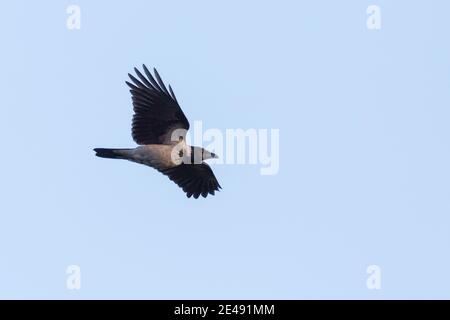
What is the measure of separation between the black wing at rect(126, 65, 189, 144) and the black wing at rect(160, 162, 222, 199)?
107cm

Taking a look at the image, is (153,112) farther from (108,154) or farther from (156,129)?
(108,154)

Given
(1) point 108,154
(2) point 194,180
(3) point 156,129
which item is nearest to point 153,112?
(3) point 156,129

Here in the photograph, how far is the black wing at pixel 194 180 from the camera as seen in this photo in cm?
2073

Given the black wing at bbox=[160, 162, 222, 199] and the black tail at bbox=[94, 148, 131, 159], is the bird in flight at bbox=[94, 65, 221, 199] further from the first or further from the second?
the black wing at bbox=[160, 162, 222, 199]

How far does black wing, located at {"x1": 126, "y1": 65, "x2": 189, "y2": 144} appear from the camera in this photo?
19656 mm

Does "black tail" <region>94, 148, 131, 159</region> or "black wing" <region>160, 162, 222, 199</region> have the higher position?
"black tail" <region>94, 148, 131, 159</region>

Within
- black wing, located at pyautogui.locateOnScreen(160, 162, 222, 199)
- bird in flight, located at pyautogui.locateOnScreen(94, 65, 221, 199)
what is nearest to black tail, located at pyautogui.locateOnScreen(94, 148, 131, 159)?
bird in flight, located at pyautogui.locateOnScreen(94, 65, 221, 199)

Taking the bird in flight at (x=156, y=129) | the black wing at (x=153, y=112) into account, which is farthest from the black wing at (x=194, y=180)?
the black wing at (x=153, y=112)

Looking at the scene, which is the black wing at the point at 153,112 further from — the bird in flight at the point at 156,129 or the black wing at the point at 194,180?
the black wing at the point at 194,180

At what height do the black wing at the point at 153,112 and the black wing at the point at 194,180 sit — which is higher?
the black wing at the point at 153,112

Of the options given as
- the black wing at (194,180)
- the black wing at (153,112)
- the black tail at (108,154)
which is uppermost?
the black wing at (153,112)
